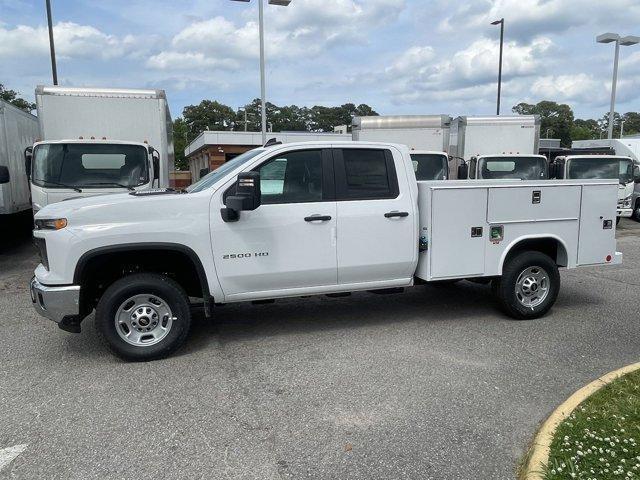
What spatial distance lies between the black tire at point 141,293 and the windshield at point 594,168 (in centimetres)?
1329

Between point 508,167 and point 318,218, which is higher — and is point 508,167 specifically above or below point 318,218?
above

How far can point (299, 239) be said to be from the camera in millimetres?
5332

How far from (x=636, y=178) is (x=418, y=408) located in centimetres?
1464

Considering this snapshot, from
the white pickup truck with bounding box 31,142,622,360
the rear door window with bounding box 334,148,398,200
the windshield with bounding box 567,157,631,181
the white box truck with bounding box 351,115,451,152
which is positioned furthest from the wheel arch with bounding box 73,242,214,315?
the windshield with bounding box 567,157,631,181

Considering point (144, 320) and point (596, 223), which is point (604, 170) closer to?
point (596, 223)

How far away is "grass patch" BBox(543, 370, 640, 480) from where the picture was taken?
3.13 m

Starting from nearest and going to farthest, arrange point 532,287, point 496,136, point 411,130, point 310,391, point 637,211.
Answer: point 310,391 → point 532,287 → point 411,130 → point 496,136 → point 637,211

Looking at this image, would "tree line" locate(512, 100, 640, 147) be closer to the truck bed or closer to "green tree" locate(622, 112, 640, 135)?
"green tree" locate(622, 112, 640, 135)

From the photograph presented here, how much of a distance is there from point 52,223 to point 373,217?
9.94 ft

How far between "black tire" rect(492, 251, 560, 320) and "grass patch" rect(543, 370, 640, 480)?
2.04m

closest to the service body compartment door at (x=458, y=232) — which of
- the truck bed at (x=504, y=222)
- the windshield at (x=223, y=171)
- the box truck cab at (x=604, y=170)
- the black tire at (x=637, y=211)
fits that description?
the truck bed at (x=504, y=222)

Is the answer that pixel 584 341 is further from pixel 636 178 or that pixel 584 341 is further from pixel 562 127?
pixel 562 127

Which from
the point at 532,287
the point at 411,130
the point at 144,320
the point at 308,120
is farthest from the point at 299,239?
the point at 308,120

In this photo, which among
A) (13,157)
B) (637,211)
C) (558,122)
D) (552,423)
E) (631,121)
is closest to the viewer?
(552,423)
